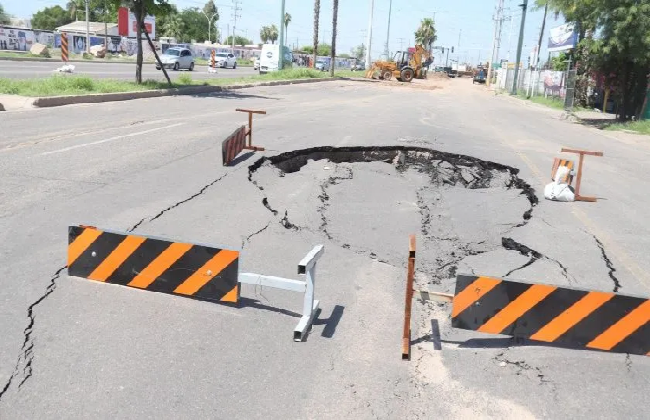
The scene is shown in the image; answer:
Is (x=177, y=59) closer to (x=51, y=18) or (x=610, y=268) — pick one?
(x=610, y=268)

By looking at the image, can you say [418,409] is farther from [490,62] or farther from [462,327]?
[490,62]

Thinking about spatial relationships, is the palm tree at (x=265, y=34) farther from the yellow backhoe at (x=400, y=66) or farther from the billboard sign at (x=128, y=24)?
the yellow backhoe at (x=400, y=66)

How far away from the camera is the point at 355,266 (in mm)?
5711

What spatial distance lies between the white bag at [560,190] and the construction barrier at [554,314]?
5097 millimetres

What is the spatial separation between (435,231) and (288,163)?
407cm

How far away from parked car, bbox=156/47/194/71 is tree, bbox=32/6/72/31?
273 ft

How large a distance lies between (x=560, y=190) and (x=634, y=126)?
650 inches

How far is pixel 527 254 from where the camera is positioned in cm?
636

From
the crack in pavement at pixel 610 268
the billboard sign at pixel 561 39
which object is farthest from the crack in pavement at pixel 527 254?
the billboard sign at pixel 561 39

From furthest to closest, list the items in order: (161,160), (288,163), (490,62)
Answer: (490,62)
(288,163)
(161,160)

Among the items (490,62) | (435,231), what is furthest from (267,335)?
(490,62)

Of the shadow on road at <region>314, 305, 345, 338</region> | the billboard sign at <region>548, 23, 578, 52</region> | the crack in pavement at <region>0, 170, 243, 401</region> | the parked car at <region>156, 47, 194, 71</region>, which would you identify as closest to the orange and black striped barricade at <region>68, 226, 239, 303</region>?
the crack in pavement at <region>0, 170, 243, 401</region>

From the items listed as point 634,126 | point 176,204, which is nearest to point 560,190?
point 176,204

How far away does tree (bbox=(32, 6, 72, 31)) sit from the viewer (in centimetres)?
11306
